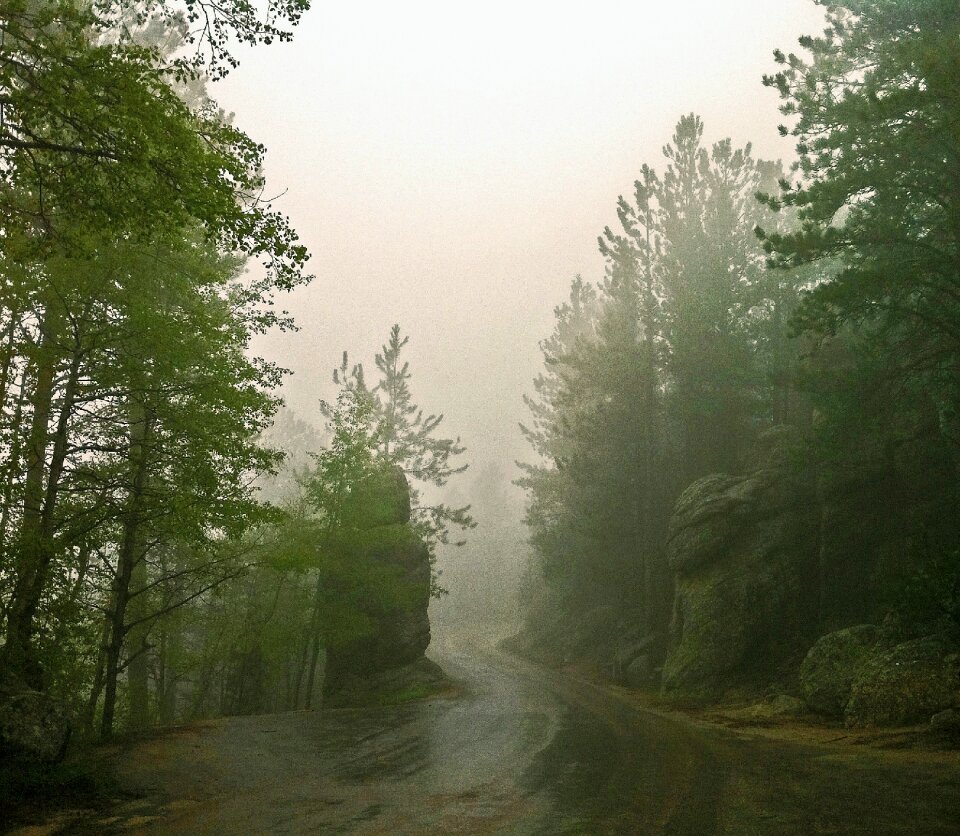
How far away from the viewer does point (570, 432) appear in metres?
32.9

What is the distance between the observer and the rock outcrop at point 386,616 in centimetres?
2302

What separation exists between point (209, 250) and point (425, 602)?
19.9 meters

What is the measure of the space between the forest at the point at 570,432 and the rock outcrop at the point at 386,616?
5.4 inches

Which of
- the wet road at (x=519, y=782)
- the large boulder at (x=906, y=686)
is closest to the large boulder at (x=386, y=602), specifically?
the wet road at (x=519, y=782)

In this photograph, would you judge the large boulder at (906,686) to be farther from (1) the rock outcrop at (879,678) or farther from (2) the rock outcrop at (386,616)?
(2) the rock outcrop at (386,616)

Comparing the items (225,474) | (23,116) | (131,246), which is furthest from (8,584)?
(23,116)

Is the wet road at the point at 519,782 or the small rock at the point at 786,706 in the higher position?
the wet road at the point at 519,782

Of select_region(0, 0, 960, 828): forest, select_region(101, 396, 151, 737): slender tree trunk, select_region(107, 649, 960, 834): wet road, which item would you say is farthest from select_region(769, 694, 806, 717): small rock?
select_region(101, 396, 151, 737): slender tree trunk

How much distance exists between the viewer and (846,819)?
6816mm

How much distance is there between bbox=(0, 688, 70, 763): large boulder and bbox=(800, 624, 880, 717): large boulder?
14331mm

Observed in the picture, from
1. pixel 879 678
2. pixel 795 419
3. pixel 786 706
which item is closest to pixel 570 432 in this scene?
pixel 795 419

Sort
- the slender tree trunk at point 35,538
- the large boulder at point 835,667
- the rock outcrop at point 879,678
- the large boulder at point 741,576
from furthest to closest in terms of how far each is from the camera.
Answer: the large boulder at point 741,576 → the large boulder at point 835,667 → the rock outcrop at point 879,678 → the slender tree trunk at point 35,538

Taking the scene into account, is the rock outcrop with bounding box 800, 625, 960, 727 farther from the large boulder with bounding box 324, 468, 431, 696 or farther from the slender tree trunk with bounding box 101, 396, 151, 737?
the slender tree trunk with bounding box 101, 396, 151, 737

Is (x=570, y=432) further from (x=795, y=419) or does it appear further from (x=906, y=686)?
(x=906, y=686)
